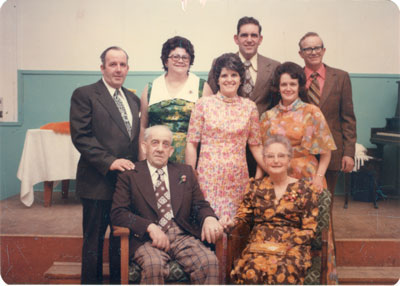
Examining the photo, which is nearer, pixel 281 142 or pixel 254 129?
pixel 281 142

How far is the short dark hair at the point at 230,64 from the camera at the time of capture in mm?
2516

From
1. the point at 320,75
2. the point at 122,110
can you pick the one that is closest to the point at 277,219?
the point at 320,75

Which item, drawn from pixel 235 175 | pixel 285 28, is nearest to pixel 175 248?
pixel 235 175

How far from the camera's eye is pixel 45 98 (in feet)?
9.24

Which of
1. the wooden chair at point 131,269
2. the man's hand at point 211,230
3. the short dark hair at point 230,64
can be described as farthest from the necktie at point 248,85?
the wooden chair at point 131,269

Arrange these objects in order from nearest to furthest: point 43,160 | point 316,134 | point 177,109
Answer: point 316,134
point 177,109
point 43,160

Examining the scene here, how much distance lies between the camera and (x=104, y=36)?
2.73 meters

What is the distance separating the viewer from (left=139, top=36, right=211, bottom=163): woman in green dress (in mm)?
2660

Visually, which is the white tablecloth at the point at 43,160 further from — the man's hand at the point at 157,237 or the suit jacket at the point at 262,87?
the suit jacket at the point at 262,87

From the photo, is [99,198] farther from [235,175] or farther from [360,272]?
[360,272]

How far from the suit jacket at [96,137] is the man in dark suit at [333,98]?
147 cm

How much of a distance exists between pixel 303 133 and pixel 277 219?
637 millimetres

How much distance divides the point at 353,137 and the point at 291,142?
2.04 feet

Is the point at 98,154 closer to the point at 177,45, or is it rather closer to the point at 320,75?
the point at 177,45
